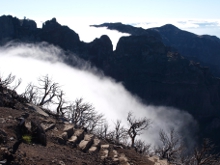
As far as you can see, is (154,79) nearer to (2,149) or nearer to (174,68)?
(174,68)

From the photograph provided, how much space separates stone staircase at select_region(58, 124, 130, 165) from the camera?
2233cm

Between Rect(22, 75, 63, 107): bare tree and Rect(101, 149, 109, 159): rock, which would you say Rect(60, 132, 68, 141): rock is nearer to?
Rect(101, 149, 109, 159): rock

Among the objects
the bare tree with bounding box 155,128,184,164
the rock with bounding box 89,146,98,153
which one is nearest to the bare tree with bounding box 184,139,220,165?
the bare tree with bounding box 155,128,184,164

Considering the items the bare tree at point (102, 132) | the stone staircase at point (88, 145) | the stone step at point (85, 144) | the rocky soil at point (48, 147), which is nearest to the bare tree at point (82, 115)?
the bare tree at point (102, 132)

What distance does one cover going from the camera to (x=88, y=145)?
23.6 meters

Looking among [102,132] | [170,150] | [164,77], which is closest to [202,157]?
[170,150]

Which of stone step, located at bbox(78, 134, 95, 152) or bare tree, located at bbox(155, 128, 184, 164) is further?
bare tree, located at bbox(155, 128, 184, 164)

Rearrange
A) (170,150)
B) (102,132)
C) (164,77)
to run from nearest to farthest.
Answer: (170,150) → (102,132) → (164,77)

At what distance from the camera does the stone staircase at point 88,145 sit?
879 inches

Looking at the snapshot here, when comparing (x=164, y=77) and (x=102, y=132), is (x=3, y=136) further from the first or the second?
(x=164, y=77)

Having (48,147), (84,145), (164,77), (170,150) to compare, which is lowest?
(164,77)

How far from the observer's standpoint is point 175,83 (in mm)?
184375

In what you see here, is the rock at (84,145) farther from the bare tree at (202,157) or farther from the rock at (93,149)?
the bare tree at (202,157)

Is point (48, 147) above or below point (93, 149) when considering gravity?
above
